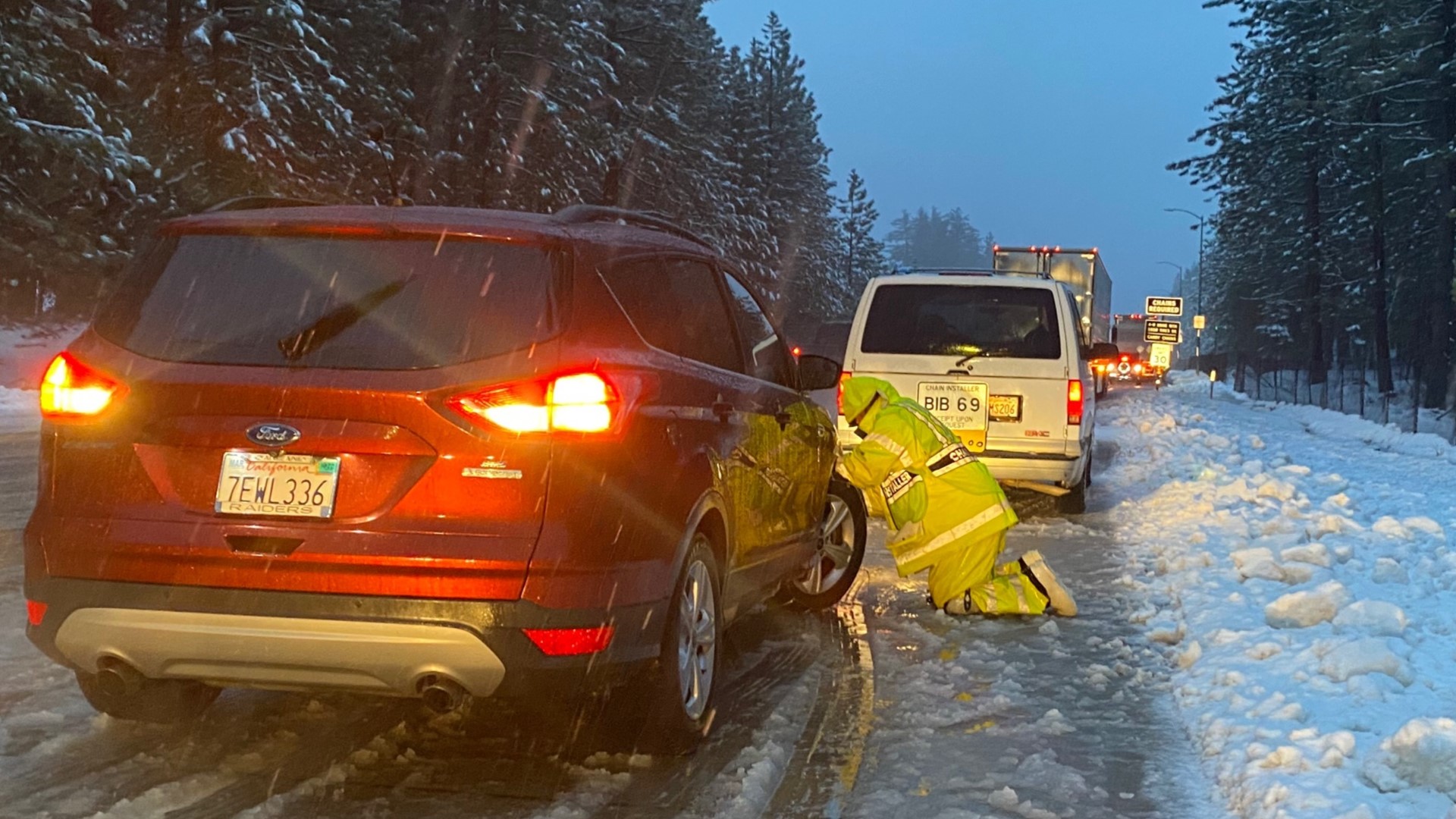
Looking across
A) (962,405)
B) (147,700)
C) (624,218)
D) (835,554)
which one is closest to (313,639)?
(147,700)

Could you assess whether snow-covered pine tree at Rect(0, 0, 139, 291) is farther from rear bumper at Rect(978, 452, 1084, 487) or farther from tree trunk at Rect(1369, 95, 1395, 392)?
tree trunk at Rect(1369, 95, 1395, 392)

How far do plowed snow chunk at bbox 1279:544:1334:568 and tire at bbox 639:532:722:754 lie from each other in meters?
4.76

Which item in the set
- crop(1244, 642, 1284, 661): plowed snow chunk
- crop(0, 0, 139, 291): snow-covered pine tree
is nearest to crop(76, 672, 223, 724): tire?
crop(1244, 642, 1284, 661): plowed snow chunk

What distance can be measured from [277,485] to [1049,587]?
4.78 metres

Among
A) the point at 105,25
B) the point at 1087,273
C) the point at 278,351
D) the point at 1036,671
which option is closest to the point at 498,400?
the point at 278,351

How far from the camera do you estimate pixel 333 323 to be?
4.18 metres

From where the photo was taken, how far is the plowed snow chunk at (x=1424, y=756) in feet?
14.4

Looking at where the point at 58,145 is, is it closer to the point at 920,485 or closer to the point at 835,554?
the point at 835,554

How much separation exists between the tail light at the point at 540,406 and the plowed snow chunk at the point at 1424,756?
9.13ft

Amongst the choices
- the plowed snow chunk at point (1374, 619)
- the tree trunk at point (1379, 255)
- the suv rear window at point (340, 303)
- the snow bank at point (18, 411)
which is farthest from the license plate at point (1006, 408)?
the tree trunk at point (1379, 255)

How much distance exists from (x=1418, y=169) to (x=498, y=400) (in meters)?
42.6

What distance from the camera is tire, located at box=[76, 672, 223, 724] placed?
4703 mm

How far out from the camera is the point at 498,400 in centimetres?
402

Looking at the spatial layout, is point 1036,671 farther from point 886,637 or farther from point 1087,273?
point 1087,273
